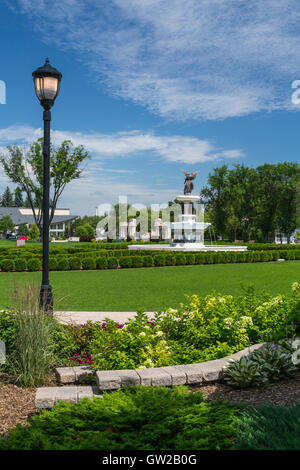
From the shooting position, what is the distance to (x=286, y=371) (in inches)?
159

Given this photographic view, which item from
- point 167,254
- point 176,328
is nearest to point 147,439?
point 176,328

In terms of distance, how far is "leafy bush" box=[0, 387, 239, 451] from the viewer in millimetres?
2457

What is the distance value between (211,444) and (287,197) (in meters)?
56.0

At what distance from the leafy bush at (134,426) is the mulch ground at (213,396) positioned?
583mm

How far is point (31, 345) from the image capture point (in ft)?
14.0

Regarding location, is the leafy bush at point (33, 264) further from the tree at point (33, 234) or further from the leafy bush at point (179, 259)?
the tree at point (33, 234)

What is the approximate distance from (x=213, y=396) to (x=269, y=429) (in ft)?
4.26

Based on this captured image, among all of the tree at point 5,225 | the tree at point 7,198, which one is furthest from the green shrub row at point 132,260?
the tree at point 7,198

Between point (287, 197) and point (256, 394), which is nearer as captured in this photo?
point (256, 394)

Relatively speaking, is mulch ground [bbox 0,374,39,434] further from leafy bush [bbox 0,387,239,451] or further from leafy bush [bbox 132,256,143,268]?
leafy bush [bbox 132,256,143,268]

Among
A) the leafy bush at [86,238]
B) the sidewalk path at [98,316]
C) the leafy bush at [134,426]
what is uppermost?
the leafy bush at [86,238]

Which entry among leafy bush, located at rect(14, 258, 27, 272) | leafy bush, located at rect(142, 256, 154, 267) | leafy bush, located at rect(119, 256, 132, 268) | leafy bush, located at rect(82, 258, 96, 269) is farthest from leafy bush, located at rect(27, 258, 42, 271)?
leafy bush, located at rect(142, 256, 154, 267)

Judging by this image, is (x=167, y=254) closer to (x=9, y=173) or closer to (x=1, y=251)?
(x=1, y=251)

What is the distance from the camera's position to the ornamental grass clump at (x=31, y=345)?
4258 mm
